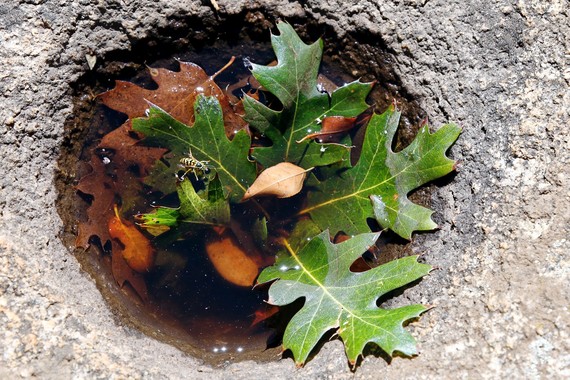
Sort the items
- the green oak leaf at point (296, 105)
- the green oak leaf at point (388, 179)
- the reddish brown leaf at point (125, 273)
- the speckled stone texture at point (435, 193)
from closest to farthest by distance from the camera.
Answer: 1. the speckled stone texture at point (435, 193)
2. the green oak leaf at point (388, 179)
3. the green oak leaf at point (296, 105)
4. the reddish brown leaf at point (125, 273)

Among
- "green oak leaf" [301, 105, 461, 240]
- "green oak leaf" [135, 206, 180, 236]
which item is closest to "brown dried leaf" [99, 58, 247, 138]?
"green oak leaf" [135, 206, 180, 236]

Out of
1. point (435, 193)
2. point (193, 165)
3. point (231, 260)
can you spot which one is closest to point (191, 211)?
point (193, 165)

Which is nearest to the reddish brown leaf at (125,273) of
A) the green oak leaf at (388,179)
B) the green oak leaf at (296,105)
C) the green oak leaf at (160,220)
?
the green oak leaf at (160,220)

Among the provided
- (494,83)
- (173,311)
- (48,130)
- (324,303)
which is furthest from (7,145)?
(494,83)

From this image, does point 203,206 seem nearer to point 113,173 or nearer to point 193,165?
point 193,165

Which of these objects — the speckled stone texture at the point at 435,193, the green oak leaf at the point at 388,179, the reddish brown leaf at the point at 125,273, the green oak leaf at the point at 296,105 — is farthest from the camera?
the reddish brown leaf at the point at 125,273

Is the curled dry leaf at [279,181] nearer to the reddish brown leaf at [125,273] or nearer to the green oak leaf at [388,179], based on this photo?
the green oak leaf at [388,179]
